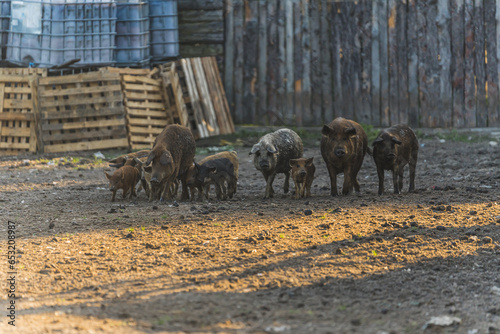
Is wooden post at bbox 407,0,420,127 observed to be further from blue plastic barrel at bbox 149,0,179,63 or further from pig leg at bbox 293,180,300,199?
pig leg at bbox 293,180,300,199

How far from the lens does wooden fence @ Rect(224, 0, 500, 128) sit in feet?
56.1

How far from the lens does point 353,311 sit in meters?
5.63

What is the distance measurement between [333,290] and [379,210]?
358 cm

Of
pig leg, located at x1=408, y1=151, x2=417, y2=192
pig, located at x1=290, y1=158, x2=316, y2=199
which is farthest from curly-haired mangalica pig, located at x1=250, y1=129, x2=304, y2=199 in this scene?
pig leg, located at x1=408, y1=151, x2=417, y2=192

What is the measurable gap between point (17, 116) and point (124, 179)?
20.0 feet

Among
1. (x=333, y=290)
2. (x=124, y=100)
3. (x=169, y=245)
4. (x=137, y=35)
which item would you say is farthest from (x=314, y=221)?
(x=137, y=35)

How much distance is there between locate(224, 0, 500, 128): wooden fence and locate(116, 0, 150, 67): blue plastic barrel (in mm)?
1999

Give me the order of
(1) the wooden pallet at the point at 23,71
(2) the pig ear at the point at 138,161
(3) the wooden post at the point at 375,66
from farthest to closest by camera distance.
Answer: (3) the wooden post at the point at 375,66
(1) the wooden pallet at the point at 23,71
(2) the pig ear at the point at 138,161

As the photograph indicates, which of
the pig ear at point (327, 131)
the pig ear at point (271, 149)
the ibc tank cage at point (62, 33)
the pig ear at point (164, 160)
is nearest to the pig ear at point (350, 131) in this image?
the pig ear at point (327, 131)

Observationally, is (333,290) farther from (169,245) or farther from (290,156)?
(290,156)

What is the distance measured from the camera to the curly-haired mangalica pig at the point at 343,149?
430 inches

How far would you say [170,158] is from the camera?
419 inches

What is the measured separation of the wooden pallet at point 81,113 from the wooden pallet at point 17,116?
8.1 inches

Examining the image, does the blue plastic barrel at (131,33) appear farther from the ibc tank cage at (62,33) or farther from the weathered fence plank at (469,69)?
the weathered fence plank at (469,69)
